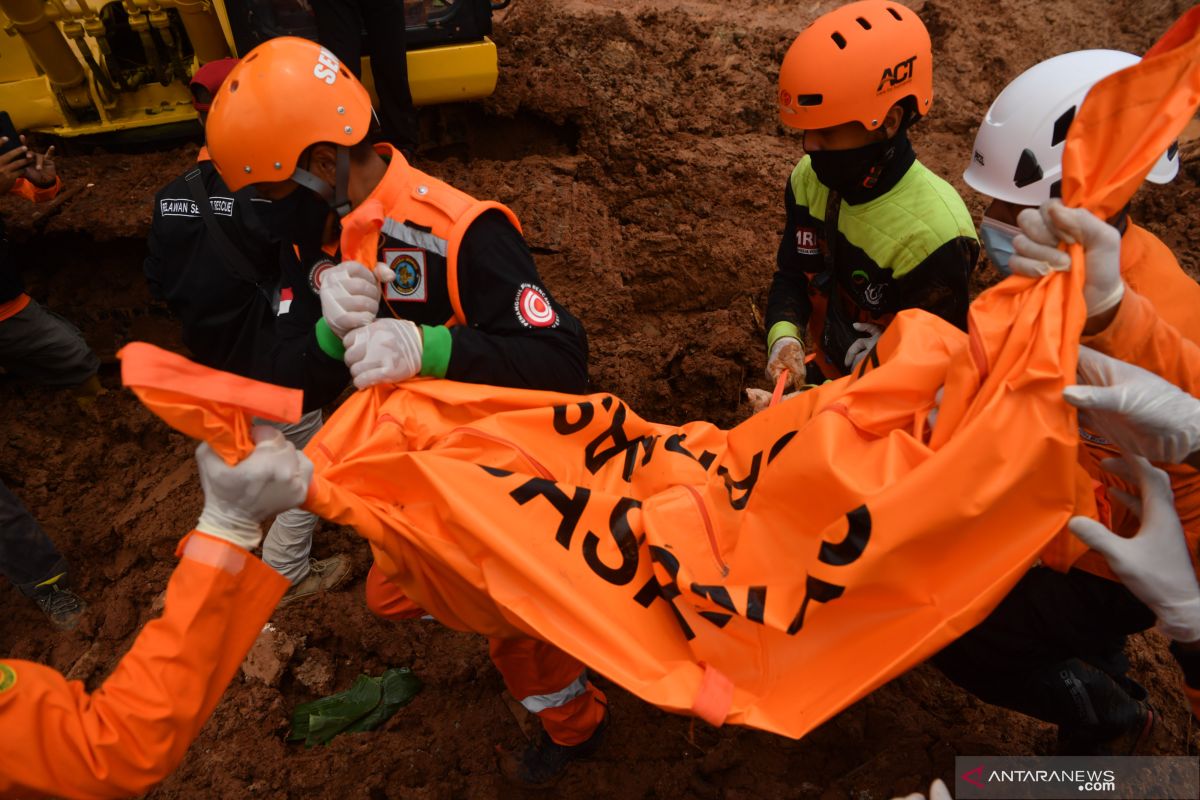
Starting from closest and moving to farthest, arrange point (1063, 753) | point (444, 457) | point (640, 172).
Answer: point (444, 457) < point (1063, 753) < point (640, 172)

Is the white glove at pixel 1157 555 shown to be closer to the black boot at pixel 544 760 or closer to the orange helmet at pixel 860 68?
the orange helmet at pixel 860 68

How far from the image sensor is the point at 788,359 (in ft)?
11.1

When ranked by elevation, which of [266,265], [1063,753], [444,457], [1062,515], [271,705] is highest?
[1062,515]

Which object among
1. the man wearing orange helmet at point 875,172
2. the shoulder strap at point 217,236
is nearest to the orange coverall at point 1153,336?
the man wearing orange helmet at point 875,172

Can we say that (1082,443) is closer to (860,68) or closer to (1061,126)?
(1061,126)

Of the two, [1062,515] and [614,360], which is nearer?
[1062,515]

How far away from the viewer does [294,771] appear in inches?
125

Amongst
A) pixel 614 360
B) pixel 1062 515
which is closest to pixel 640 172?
pixel 614 360

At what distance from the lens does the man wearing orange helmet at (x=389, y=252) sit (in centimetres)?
262

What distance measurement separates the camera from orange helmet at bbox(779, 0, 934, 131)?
3002 millimetres

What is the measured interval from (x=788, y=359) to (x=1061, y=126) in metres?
1.23

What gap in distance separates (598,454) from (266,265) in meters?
1.95

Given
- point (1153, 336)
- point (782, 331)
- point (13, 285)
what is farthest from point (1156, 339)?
point (13, 285)

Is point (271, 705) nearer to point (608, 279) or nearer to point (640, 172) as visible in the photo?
point (608, 279)
